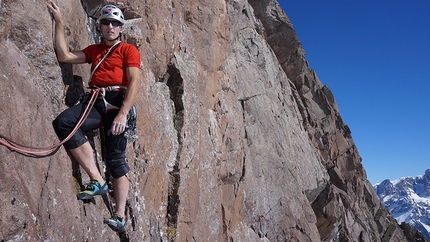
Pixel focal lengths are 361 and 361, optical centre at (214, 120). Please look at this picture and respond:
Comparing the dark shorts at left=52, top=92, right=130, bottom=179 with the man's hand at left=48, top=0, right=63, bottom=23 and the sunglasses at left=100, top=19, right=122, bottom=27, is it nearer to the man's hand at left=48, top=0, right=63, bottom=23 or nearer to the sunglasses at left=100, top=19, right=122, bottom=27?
the sunglasses at left=100, top=19, right=122, bottom=27

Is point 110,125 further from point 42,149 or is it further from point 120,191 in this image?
point 42,149

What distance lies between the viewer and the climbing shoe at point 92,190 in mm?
6473

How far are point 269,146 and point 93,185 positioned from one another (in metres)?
16.4

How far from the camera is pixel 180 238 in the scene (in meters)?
11.1

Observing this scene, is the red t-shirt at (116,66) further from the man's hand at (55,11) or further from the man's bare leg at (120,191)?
the man's bare leg at (120,191)

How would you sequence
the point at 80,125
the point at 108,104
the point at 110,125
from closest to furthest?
the point at 80,125, the point at 108,104, the point at 110,125

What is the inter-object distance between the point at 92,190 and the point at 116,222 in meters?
1.00

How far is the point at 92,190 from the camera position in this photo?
6.61m

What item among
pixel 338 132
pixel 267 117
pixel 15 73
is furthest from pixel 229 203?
pixel 338 132

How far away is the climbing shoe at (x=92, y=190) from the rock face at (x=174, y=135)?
0.54 feet

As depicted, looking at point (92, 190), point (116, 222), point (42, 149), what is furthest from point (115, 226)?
point (42, 149)

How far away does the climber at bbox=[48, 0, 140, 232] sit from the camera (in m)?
6.66

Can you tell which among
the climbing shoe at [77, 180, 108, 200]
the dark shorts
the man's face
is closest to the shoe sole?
the climbing shoe at [77, 180, 108, 200]

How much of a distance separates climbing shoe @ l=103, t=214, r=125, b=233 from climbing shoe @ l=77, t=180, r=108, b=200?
71 cm
